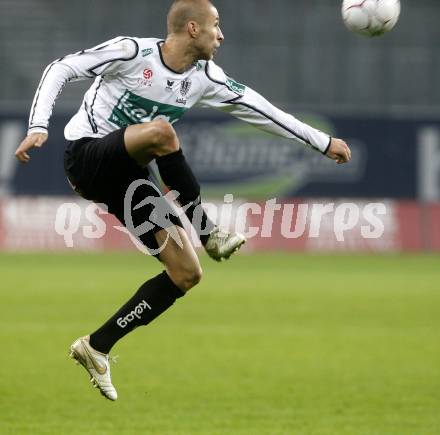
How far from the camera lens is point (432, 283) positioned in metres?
18.4

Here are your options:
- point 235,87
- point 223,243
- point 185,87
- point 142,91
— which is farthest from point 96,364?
point 235,87

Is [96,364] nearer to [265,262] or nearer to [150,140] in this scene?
[150,140]

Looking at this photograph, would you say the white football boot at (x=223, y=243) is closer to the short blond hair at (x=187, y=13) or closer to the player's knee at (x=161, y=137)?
the player's knee at (x=161, y=137)

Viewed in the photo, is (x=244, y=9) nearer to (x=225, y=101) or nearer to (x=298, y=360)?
(x=298, y=360)

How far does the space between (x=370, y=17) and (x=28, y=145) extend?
247cm

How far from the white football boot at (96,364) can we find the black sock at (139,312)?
5cm

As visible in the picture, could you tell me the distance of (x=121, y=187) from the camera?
283 inches

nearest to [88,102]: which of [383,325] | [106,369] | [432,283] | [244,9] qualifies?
[106,369]

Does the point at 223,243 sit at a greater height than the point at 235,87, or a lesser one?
lesser

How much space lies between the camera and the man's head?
7.18 m

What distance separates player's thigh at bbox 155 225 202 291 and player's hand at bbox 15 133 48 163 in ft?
3.62

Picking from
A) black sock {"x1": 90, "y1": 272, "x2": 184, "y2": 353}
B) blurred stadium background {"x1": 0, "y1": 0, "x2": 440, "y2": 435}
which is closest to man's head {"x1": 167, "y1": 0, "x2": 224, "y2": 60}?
black sock {"x1": 90, "y1": 272, "x2": 184, "y2": 353}

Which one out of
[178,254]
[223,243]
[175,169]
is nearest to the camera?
[175,169]

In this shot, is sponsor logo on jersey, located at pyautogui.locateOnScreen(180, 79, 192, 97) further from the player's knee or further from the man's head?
the player's knee
